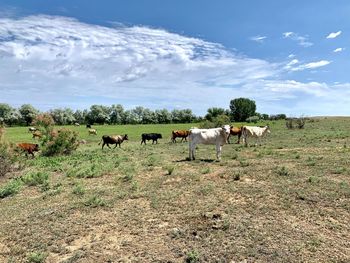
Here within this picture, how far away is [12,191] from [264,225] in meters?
8.45

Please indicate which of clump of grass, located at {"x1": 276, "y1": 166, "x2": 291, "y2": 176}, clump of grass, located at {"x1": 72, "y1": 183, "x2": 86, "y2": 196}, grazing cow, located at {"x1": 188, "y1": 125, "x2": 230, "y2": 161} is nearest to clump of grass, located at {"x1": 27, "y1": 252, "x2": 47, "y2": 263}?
clump of grass, located at {"x1": 72, "y1": 183, "x2": 86, "y2": 196}

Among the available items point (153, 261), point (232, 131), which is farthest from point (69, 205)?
point (232, 131)

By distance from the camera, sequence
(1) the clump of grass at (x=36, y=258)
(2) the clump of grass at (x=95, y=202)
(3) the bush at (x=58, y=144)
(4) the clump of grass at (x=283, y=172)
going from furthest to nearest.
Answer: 1. (3) the bush at (x=58, y=144)
2. (4) the clump of grass at (x=283, y=172)
3. (2) the clump of grass at (x=95, y=202)
4. (1) the clump of grass at (x=36, y=258)

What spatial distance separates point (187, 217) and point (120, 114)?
375 ft

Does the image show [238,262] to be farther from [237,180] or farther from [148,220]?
[237,180]

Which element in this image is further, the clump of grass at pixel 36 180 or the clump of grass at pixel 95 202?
the clump of grass at pixel 36 180

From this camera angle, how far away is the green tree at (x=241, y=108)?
111562 mm

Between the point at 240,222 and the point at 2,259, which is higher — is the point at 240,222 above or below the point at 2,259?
above

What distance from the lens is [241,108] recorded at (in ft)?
367

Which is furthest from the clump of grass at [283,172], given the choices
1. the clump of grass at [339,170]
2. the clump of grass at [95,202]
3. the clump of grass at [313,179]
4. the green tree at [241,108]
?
the green tree at [241,108]

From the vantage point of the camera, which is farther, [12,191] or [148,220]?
[12,191]

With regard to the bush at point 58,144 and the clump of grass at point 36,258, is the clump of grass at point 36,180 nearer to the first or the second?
the clump of grass at point 36,258

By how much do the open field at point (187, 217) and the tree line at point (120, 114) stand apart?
8959cm

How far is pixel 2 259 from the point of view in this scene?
7.16m
